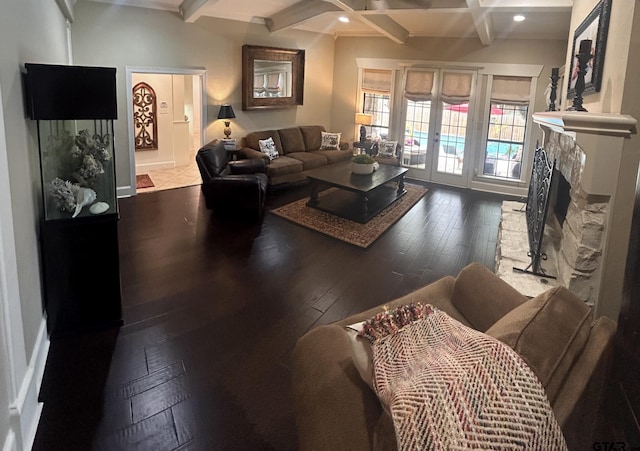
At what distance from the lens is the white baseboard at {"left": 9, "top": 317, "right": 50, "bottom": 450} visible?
2.05 m

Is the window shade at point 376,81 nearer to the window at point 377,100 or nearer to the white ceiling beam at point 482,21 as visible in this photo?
the window at point 377,100

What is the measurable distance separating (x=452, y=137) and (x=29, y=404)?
7673 millimetres

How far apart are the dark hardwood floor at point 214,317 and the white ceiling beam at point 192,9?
2696 millimetres

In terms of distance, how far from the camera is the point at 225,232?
5430mm

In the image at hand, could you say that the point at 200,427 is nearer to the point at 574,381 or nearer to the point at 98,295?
the point at 98,295

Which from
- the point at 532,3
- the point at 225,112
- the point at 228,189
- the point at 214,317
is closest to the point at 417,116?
the point at 532,3

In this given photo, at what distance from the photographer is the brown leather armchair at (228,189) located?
5855mm

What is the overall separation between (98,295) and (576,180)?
11.1 feet

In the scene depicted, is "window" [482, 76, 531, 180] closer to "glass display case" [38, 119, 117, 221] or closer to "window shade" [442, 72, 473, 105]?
"window shade" [442, 72, 473, 105]

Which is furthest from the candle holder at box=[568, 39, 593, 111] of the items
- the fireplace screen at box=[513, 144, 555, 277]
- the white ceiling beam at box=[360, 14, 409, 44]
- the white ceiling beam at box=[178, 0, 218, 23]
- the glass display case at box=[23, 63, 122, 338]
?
the white ceiling beam at box=[178, 0, 218, 23]

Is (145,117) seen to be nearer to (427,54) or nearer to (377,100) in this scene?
(377,100)

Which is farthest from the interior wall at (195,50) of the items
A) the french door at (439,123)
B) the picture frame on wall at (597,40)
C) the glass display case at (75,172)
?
the picture frame on wall at (597,40)

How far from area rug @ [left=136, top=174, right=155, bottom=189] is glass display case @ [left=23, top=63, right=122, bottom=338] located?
4135 mm

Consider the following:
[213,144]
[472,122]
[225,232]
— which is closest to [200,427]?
[225,232]
